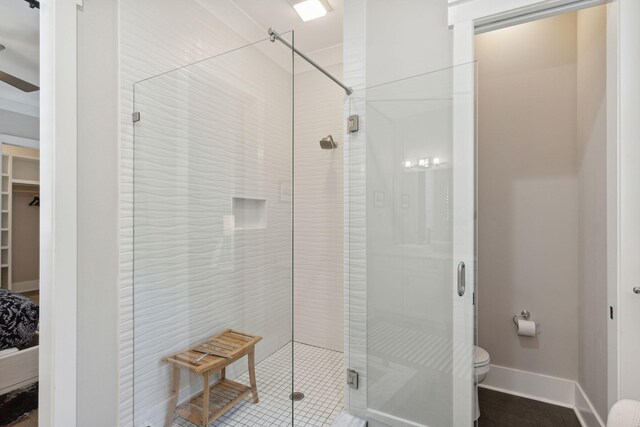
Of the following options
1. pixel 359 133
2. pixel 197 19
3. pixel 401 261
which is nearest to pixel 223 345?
pixel 401 261

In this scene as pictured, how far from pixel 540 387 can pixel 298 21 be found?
3282 millimetres

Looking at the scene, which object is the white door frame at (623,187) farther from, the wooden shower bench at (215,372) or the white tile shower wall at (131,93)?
the wooden shower bench at (215,372)

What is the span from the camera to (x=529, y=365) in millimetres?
2207

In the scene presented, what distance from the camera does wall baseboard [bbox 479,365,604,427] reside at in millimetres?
1989

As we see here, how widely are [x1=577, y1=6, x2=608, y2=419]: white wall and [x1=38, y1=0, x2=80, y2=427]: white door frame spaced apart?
2.55 metres

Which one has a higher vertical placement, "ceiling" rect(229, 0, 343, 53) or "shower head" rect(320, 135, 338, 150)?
"ceiling" rect(229, 0, 343, 53)

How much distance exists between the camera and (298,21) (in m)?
2.35

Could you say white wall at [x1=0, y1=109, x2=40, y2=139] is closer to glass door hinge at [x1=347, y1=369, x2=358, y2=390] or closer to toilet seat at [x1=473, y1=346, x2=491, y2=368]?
glass door hinge at [x1=347, y1=369, x2=358, y2=390]

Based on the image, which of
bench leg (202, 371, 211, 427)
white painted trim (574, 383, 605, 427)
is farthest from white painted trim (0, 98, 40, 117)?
white painted trim (574, 383, 605, 427)

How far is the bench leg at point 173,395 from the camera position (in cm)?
167

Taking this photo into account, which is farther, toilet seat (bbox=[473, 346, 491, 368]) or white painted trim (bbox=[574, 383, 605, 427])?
toilet seat (bbox=[473, 346, 491, 368])

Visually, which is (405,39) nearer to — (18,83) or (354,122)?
(354,122)

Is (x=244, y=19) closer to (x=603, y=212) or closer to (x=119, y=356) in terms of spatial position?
(x=119, y=356)

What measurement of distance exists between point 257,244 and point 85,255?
0.79 m
